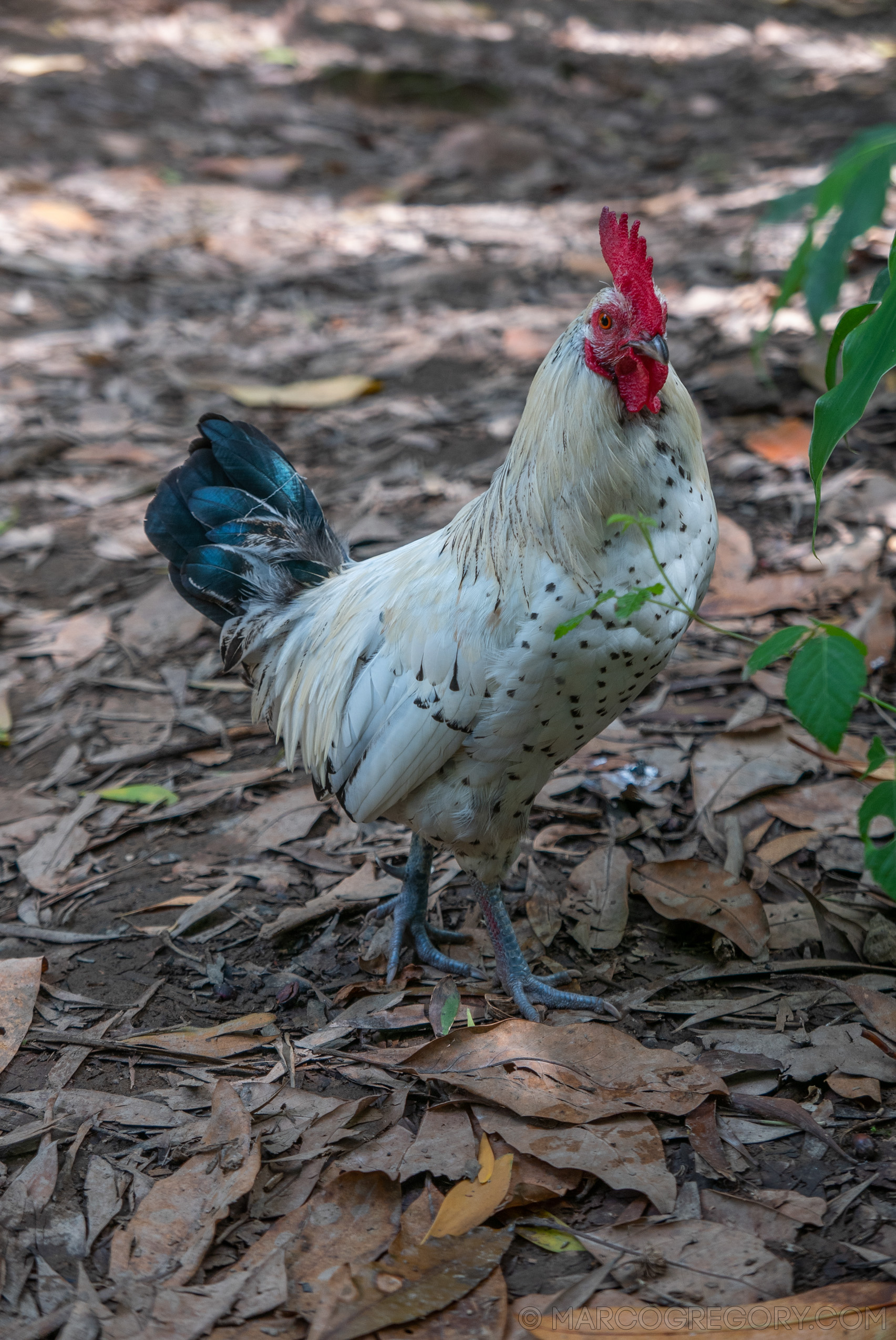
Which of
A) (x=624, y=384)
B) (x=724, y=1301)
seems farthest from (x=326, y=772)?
(x=724, y=1301)

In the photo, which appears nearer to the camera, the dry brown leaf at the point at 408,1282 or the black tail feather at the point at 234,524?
the dry brown leaf at the point at 408,1282

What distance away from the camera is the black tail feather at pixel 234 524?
377 centimetres

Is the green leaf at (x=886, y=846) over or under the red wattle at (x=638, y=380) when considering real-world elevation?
under

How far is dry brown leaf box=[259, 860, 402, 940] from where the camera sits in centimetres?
370

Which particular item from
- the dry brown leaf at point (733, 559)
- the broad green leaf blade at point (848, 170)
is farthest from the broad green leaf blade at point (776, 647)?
the dry brown leaf at point (733, 559)

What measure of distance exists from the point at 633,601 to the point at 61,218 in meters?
8.11

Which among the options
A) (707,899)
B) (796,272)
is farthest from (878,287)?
(707,899)

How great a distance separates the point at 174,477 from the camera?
12.5 feet

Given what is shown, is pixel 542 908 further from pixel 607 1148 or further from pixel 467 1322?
pixel 467 1322

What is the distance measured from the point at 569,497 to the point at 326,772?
1280 mm

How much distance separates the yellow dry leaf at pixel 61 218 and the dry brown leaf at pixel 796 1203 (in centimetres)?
875

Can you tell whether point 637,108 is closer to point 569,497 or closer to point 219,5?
point 219,5

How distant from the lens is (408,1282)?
2379 mm

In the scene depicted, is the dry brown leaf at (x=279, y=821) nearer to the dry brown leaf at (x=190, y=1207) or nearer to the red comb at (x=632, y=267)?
the dry brown leaf at (x=190, y=1207)
